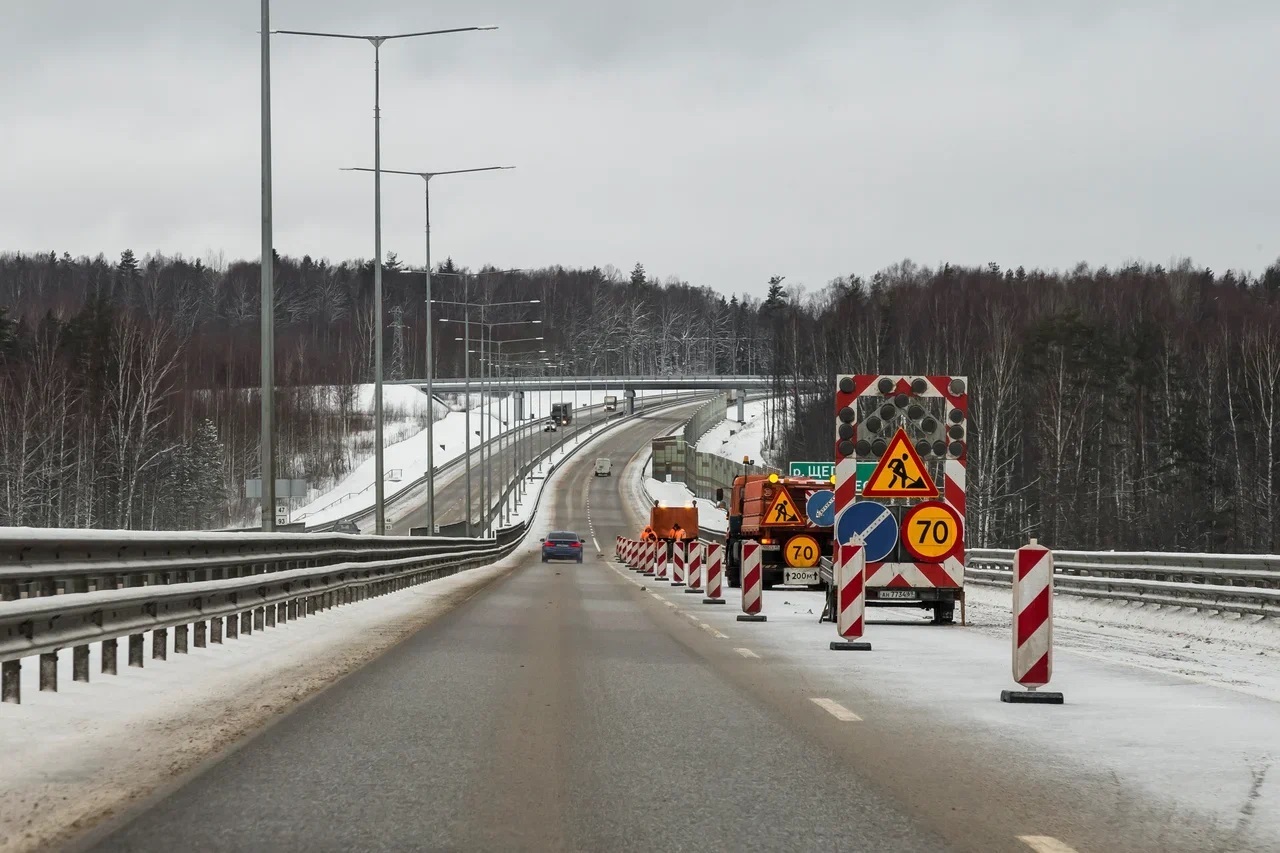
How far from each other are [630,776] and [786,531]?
1037 inches

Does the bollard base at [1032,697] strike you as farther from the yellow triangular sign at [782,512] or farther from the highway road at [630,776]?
the yellow triangular sign at [782,512]

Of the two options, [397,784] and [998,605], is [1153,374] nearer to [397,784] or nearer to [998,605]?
[998,605]

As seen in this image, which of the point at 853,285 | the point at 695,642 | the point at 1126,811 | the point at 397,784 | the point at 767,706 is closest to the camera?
the point at 1126,811

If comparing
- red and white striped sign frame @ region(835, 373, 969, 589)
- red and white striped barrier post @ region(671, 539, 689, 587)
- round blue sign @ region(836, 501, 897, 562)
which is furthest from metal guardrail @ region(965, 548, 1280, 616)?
red and white striped barrier post @ region(671, 539, 689, 587)

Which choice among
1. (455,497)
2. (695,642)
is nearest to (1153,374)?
(455,497)

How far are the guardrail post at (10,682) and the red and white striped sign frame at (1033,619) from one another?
21.5ft

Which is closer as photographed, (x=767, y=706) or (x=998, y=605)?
(x=767, y=706)

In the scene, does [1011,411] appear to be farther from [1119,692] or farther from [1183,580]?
[1119,692]

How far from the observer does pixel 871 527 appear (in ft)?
69.6

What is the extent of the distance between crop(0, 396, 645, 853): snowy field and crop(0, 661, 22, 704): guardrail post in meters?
0.09

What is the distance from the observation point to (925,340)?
10750 cm

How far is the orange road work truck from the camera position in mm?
32938

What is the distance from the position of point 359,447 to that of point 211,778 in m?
139

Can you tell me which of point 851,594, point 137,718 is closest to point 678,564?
point 851,594
